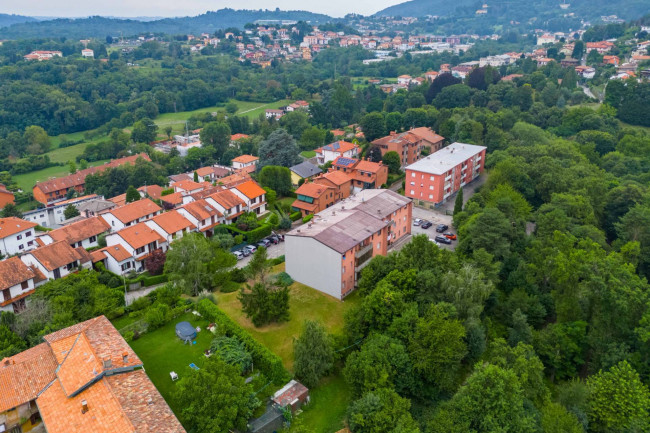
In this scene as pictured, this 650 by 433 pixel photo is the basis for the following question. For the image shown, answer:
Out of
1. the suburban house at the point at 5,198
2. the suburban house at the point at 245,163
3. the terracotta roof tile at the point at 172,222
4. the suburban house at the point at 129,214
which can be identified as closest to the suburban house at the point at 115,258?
the terracotta roof tile at the point at 172,222

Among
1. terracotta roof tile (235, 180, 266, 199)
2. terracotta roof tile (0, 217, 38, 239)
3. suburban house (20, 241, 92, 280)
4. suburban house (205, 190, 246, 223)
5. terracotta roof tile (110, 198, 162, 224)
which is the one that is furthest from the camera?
terracotta roof tile (235, 180, 266, 199)

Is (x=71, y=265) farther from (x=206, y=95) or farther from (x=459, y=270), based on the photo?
(x=206, y=95)

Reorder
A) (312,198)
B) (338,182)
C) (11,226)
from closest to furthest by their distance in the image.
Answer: (11,226) → (312,198) → (338,182)

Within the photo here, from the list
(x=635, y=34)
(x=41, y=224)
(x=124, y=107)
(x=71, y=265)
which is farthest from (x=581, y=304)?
(x=635, y=34)

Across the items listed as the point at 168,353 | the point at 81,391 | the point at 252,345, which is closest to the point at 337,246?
the point at 252,345

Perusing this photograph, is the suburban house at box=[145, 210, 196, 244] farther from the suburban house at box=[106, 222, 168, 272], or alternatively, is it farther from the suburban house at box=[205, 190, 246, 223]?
the suburban house at box=[205, 190, 246, 223]

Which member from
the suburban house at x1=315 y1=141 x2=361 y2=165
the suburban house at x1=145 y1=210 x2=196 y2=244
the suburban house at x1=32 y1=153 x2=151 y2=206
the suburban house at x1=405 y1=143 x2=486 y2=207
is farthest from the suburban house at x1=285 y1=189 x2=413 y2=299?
the suburban house at x1=32 y1=153 x2=151 y2=206

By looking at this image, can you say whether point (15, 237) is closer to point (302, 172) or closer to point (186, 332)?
point (186, 332)

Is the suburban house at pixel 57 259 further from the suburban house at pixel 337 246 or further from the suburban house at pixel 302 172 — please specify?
the suburban house at pixel 302 172
